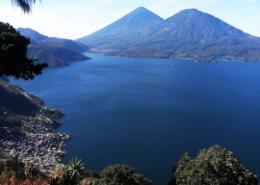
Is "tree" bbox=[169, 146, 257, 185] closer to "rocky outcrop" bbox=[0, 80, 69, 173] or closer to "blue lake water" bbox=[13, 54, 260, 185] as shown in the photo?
"blue lake water" bbox=[13, 54, 260, 185]

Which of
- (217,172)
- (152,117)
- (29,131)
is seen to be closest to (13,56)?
(217,172)

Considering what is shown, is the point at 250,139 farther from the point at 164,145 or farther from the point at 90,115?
the point at 90,115

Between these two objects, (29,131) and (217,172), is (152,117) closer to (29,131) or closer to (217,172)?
(29,131)

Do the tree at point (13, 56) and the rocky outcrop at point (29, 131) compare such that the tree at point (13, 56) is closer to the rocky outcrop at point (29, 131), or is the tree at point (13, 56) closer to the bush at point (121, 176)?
the bush at point (121, 176)

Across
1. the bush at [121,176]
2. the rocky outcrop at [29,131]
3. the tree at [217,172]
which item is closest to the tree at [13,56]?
the bush at [121,176]

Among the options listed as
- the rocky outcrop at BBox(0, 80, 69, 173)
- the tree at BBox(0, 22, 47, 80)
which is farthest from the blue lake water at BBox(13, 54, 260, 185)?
the tree at BBox(0, 22, 47, 80)

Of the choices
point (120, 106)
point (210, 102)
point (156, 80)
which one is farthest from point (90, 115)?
point (156, 80)
